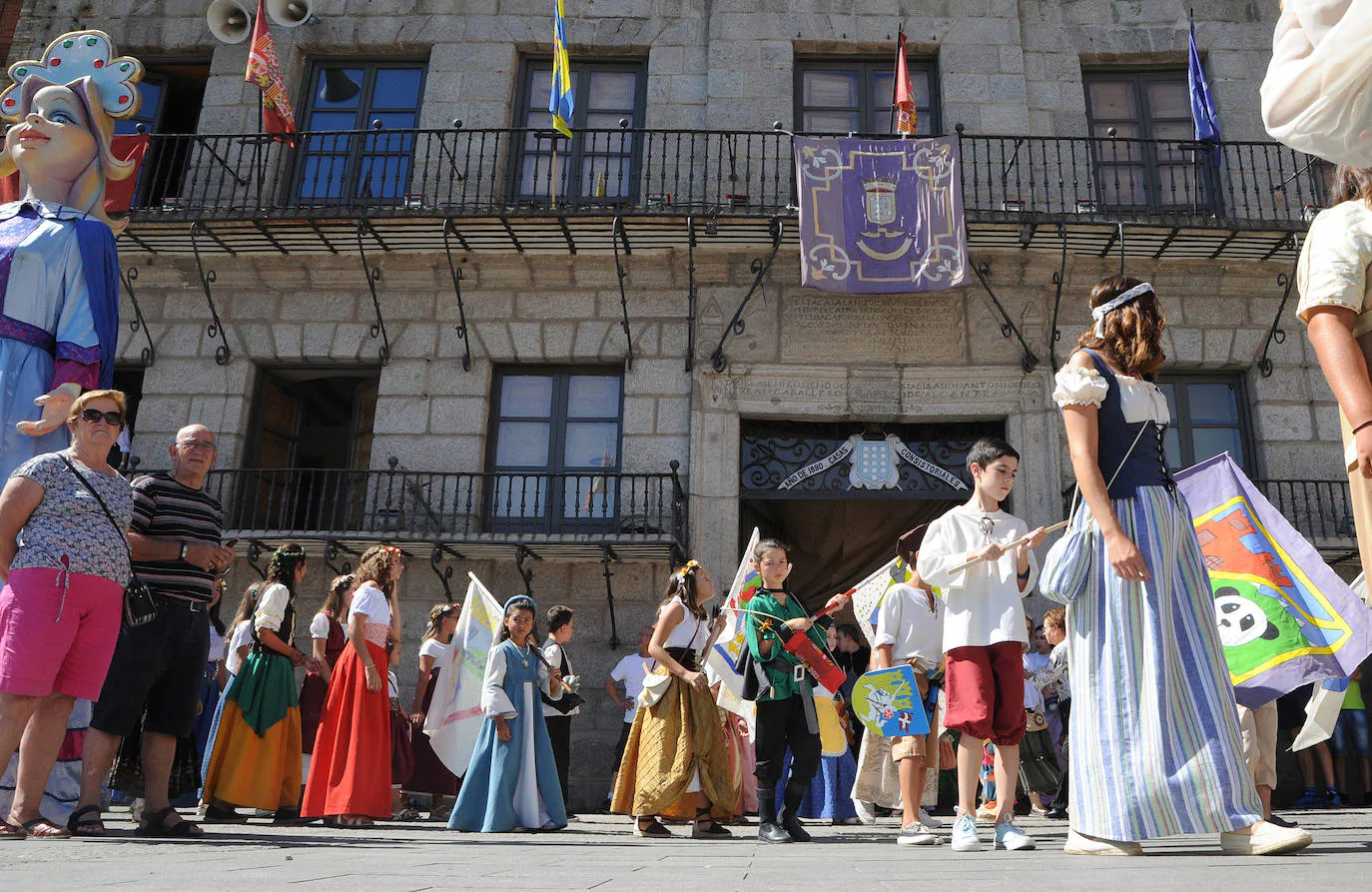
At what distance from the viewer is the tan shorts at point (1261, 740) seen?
5.75 m

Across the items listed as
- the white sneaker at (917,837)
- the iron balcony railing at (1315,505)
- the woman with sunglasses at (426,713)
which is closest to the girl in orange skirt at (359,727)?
the woman with sunglasses at (426,713)

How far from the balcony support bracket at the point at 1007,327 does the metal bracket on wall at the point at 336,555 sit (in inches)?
273

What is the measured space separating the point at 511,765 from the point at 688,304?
634cm

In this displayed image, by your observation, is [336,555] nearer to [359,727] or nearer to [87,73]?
[359,727]

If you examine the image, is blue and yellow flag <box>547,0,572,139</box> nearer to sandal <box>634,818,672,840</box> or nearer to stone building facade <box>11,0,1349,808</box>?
stone building facade <box>11,0,1349,808</box>

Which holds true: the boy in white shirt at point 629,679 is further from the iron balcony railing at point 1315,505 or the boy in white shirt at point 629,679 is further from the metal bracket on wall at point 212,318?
the metal bracket on wall at point 212,318

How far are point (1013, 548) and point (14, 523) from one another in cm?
411

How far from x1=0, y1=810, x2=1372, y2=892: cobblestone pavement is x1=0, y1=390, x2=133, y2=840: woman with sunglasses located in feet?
1.58

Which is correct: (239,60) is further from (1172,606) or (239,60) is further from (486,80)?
(1172,606)

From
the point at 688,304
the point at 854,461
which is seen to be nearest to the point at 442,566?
the point at 688,304

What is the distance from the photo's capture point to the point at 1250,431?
37.3ft

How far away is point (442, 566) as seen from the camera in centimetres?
1107

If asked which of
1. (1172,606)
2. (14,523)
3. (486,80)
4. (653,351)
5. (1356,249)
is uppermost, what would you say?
(486,80)

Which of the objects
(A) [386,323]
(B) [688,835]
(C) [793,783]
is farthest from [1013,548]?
(A) [386,323]
